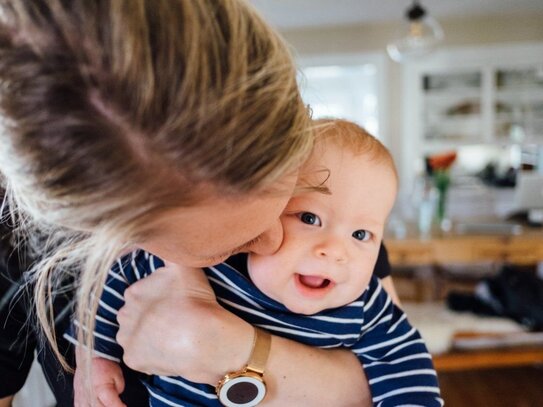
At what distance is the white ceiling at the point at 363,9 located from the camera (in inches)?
171

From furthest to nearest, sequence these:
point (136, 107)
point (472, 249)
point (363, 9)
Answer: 1. point (363, 9)
2. point (472, 249)
3. point (136, 107)

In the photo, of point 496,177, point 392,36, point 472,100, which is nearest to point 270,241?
point 496,177

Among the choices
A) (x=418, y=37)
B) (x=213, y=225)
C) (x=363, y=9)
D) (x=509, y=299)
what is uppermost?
(x=213, y=225)

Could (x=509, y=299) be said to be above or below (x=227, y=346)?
below

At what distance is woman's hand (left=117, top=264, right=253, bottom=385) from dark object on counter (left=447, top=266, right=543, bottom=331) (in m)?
1.66

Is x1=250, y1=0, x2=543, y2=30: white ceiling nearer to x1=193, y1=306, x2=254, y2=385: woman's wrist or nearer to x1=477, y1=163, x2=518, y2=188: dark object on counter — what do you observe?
x1=477, y1=163, x2=518, y2=188: dark object on counter

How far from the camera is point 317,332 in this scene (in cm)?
73

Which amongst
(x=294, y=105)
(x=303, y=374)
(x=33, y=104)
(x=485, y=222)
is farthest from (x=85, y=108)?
(x=485, y=222)

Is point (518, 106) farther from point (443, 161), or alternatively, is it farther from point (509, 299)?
point (509, 299)

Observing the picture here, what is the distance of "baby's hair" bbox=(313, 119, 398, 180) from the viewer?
69 cm

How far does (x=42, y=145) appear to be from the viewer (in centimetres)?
38

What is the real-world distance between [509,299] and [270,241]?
1730 millimetres

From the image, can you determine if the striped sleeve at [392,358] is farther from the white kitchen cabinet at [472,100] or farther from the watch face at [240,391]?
the white kitchen cabinet at [472,100]

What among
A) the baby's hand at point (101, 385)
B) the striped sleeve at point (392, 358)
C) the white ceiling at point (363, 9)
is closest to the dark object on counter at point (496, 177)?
the white ceiling at point (363, 9)
